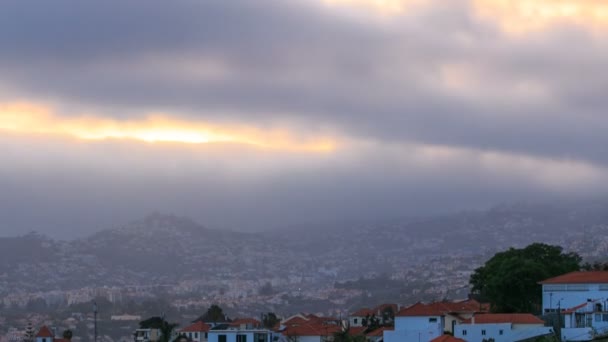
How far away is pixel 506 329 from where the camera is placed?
3647 inches

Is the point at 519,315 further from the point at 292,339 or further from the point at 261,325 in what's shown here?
the point at 261,325

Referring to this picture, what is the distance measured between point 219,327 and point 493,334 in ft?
116

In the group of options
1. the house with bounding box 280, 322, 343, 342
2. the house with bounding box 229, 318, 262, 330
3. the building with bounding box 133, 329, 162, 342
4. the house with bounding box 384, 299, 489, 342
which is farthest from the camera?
the building with bounding box 133, 329, 162, 342

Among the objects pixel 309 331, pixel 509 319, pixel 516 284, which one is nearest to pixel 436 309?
pixel 516 284

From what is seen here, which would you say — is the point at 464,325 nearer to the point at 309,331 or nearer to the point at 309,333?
the point at 309,333

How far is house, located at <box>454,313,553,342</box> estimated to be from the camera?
91.8 meters

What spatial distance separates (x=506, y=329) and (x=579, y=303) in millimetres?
8740

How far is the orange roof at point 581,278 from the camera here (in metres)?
99.1

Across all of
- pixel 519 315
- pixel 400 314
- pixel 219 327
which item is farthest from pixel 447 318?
pixel 219 327

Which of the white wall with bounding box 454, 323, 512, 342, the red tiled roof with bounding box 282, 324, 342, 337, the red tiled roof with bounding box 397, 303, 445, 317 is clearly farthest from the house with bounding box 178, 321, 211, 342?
the white wall with bounding box 454, 323, 512, 342

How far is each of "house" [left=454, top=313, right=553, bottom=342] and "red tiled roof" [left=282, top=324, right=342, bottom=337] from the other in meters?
25.2

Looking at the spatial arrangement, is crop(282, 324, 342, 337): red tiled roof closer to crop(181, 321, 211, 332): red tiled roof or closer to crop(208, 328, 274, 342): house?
crop(208, 328, 274, 342): house

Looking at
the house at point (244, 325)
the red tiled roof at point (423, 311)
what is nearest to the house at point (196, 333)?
the house at point (244, 325)

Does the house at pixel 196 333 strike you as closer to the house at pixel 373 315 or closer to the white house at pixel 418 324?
the house at pixel 373 315
